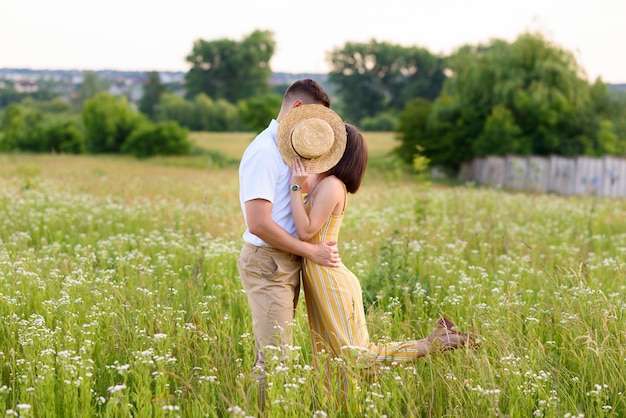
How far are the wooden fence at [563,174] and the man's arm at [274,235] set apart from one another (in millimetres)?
24325

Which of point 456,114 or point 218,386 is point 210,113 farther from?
point 218,386

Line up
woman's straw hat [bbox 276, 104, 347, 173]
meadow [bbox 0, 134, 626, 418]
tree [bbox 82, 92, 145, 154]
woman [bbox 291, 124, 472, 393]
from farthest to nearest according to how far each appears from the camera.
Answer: tree [bbox 82, 92, 145, 154] < woman [bbox 291, 124, 472, 393] < woman's straw hat [bbox 276, 104, 347, 173] < meadow [bbox 0, 134, 626, 418]

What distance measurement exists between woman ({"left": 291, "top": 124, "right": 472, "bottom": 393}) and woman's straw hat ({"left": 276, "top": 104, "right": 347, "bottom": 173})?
63 millimetres

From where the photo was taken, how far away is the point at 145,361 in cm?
388

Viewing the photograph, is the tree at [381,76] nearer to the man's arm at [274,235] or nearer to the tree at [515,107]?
the tree at [515,107]

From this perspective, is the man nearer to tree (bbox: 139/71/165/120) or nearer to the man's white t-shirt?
the man's white t-shirt

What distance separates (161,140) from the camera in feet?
182

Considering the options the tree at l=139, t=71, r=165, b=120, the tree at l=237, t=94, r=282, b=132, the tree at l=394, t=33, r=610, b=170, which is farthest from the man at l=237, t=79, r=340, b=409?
the tree at l=139, t=71, r=165, b=120

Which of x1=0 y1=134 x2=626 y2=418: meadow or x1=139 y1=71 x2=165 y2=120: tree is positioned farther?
x1=139 y1=71 x2=165 y2=120: tree

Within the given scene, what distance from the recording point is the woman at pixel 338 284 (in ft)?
14.5

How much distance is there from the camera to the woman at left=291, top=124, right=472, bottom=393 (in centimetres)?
441

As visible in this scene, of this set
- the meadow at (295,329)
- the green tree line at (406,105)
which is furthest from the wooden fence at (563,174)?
the meadow at (295,329)

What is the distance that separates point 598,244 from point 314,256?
24.3 ft

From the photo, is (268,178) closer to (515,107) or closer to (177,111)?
(515,107)
